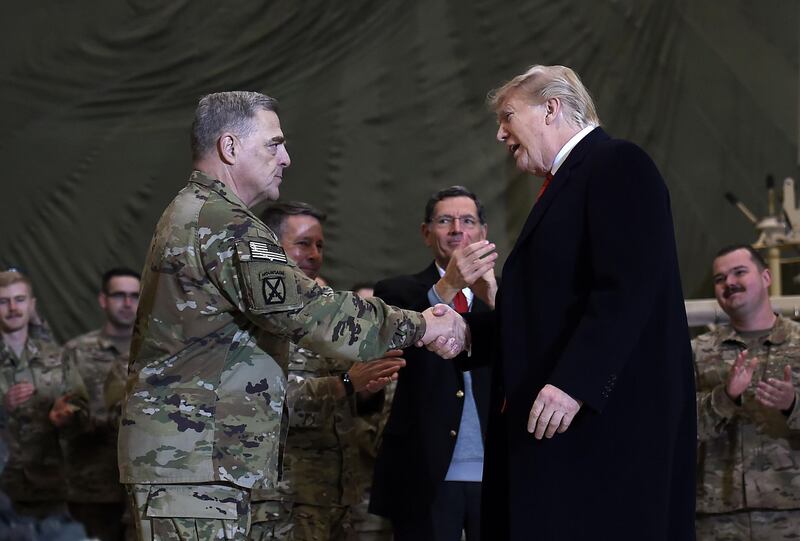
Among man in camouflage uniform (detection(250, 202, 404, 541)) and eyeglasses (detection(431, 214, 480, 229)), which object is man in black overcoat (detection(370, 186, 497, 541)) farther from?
eyeglasses (detection(431, 214, 480, 229))

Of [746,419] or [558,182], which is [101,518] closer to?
[746,419]

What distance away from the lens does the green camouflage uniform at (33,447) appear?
5.13 m

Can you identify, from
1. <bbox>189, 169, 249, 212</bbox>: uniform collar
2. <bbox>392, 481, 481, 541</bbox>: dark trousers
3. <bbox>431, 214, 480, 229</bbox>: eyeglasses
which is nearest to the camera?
<bbox>189, 169, 249, 212</bbox>: uniform collar

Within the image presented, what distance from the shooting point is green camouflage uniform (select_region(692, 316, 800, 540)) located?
4238 mm

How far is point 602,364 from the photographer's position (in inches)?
88.0

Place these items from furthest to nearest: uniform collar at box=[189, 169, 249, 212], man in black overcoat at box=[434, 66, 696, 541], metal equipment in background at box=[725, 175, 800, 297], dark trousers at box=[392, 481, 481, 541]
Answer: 1. metal equipment in background at box=[725, 175, 800, 297]
2. dark trousers at box=[392, 481, 481, 541]
3. uniform collar at box=[189, 169, 249, 212]
4. man in black overcoat at box=[434, 66, 696, 541]

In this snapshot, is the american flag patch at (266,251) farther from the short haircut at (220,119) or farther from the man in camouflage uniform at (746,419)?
the man in camouflage uniform at (746,419)

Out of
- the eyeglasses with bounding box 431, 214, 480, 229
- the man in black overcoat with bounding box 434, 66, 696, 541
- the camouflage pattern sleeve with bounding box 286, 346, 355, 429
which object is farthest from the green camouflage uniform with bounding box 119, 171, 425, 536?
the eyeglasses with bounding box 431, 214, 480, 229

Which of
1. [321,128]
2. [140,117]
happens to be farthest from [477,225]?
[140,117]

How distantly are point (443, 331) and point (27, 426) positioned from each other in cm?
304

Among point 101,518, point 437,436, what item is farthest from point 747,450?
point 101,518

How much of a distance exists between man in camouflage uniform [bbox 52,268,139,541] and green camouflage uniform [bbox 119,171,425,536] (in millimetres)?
2570

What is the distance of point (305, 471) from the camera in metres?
3.58

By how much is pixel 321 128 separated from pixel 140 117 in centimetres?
113
